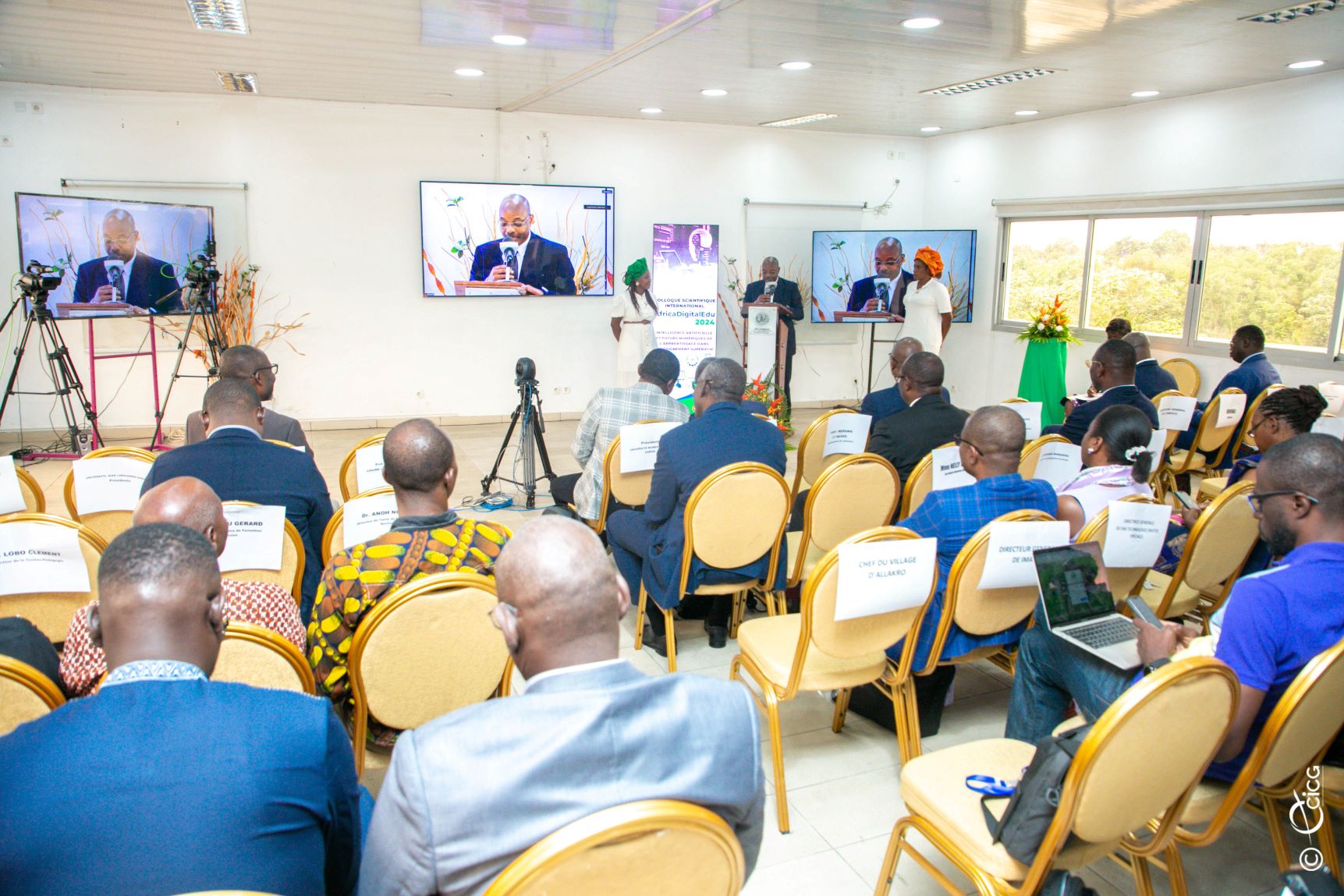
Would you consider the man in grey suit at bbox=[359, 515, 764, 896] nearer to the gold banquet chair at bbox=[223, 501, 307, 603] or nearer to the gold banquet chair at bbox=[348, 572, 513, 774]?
the gold banquet chair at bbox=[348, 572, 513, 774]

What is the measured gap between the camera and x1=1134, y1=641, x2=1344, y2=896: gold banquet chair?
1729mm

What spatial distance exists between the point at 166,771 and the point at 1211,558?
311 centimetres

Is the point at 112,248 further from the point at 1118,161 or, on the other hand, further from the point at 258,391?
the point at 1118,161

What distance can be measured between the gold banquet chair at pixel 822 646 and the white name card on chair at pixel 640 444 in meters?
1.34

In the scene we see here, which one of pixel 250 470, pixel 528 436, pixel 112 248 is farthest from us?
pixel 112 248

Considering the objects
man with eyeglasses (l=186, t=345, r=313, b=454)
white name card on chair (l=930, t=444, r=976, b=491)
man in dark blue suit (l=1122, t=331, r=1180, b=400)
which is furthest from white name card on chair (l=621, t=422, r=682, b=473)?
man in dark blue suit (l=1122, t=331, r=1180, b=400)

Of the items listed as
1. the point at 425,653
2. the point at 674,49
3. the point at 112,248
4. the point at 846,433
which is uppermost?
the point at 674,49

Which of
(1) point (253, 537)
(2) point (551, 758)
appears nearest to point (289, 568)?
(1) point (253, 537)

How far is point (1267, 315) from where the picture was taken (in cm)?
705

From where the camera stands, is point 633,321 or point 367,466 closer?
point 367,466

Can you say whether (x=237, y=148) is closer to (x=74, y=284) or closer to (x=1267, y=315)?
(x=74, y=284)

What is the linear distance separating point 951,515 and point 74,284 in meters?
7.07

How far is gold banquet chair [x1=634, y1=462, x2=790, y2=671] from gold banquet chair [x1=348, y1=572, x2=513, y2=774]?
1132 mm

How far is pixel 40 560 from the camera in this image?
2342 mm
